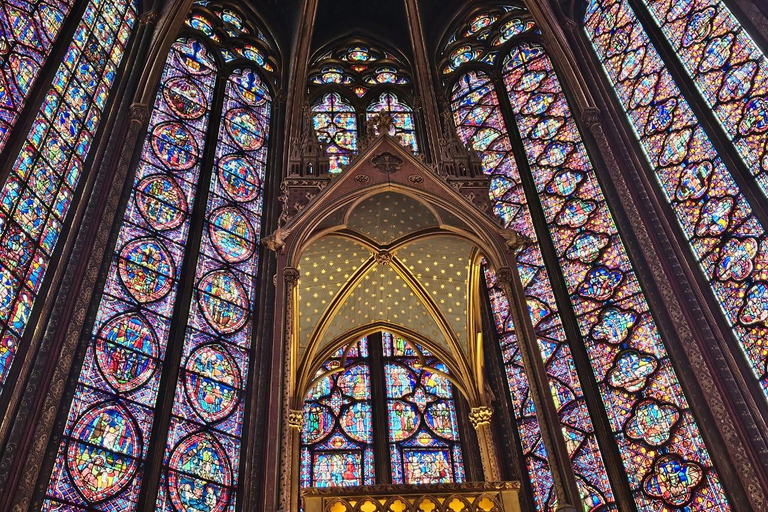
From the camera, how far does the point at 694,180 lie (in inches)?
408

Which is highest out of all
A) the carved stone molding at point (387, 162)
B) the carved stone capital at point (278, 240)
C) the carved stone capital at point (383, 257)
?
the carved stone molding at point (387, 162)

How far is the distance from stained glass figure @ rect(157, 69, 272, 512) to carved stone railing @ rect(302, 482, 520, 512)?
213 centimetres

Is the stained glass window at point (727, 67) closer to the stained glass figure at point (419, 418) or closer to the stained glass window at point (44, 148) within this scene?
the stained glass figure at point (419, 418)

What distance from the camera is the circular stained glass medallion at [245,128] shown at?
12.9 m

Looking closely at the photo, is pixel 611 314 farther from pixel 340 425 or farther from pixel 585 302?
pixel 340 425

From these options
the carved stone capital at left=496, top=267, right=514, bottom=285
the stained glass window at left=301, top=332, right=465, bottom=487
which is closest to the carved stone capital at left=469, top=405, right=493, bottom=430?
the stained glass window at left=301, top=332, right=465, bottom=487

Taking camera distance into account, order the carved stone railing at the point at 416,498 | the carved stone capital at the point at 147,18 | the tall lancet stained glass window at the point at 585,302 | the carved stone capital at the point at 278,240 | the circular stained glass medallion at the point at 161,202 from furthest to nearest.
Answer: the carved stone capital at the point at 147,18 < the circular stained glass medallion at the point at 161,202 < the tall lancet stained glass window at the point at 585,302 < the carved stone capital at the point at 278,240 < the carved stone railing at the point at 416,498

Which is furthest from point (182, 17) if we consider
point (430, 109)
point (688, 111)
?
point (688, 111)

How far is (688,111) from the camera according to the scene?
10.9m

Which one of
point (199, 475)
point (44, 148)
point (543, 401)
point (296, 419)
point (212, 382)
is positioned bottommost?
point (543, 401)

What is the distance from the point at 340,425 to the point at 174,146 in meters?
4.66

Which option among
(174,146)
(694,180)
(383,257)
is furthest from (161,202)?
(694,180)

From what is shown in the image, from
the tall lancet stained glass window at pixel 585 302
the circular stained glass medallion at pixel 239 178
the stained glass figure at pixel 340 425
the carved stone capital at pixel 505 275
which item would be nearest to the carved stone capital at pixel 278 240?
the stained glass figure at pixel 340 425

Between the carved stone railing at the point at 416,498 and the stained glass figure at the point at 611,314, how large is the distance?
234 centimetres
